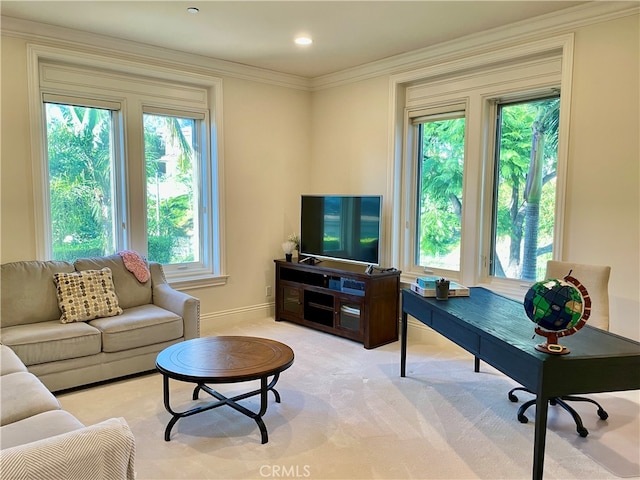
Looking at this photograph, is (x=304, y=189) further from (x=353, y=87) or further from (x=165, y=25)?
(x=165, y=25)

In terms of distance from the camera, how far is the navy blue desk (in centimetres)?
197

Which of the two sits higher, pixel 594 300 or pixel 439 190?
pixel 439 190

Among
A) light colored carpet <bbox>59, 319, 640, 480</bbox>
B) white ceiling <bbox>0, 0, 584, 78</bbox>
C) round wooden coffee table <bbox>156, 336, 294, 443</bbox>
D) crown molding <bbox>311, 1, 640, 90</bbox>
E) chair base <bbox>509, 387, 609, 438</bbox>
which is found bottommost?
light colored carpet <bbox>59, 319, 640, 480</bbox>

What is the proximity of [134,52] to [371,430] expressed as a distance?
3.77 metres

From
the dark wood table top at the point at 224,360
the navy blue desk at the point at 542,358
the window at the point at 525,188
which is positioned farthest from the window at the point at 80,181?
the window at the point at 525,188

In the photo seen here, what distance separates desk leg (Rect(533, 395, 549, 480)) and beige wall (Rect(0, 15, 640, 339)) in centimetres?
169

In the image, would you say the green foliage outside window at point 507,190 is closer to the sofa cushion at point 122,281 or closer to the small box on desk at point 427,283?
the small box on desk at point 427,283

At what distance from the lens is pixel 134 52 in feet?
13.7

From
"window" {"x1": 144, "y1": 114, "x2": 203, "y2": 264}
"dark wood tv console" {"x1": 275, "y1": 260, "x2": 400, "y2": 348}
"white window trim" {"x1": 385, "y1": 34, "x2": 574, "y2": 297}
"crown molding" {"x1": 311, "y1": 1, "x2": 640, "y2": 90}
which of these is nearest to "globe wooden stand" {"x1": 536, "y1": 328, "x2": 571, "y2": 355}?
"white window trim" {"x1": 385, "y1": 34, "x2": 574, "y2": 297}

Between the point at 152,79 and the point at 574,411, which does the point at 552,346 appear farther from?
the point at 152,79

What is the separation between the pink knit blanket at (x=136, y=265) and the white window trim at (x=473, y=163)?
237 centimetres

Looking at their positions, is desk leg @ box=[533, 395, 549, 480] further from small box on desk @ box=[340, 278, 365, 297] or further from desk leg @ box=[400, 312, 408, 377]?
small box on desk @ box=[340, 278, 365, 297]

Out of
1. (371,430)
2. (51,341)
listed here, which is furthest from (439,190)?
(51,341)

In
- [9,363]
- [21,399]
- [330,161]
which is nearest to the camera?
[21,399]
